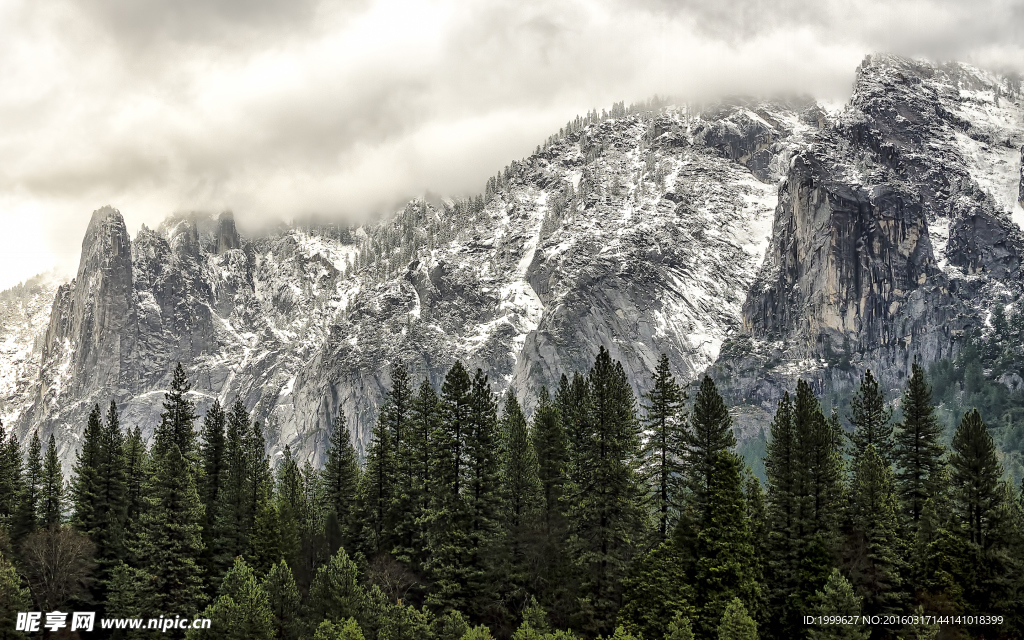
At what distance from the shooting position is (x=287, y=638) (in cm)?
7369

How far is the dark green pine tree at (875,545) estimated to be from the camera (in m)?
71.5

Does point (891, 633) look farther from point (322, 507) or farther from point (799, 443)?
point (322, 507)

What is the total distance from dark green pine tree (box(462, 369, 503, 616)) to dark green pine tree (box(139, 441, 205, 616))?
2184 centimetres

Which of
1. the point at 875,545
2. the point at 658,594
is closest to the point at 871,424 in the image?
the point at 875,545

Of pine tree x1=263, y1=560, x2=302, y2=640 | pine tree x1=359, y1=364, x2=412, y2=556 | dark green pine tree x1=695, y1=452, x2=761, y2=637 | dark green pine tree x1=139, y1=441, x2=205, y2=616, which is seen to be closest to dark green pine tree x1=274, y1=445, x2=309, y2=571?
pine tree x1=359, y1=364, x2=412, y2=556

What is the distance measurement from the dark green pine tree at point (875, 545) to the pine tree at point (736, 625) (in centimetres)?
1081

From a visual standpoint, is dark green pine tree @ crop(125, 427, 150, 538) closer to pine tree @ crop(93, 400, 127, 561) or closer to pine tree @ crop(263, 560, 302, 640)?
pine tree @ crop(93, 400, 127, 561)

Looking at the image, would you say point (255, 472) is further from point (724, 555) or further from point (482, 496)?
point (724, 555)

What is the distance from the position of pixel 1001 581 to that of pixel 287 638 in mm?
52349

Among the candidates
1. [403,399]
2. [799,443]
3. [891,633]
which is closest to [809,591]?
[891,633]

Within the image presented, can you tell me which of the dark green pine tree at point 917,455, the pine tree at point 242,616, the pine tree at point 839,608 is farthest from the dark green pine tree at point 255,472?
the dark green pine tree at point 917,455

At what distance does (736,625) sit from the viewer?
213ft

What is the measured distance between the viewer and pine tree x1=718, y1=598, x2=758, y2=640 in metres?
64.8

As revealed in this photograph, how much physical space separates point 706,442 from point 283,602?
34.6m
